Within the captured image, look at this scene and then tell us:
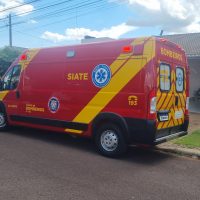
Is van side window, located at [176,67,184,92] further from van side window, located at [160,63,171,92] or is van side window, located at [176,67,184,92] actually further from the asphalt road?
the asphalt road

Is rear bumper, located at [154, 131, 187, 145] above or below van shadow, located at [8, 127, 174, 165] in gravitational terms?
above

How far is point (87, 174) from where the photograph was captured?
592 cm

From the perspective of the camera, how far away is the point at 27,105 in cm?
926

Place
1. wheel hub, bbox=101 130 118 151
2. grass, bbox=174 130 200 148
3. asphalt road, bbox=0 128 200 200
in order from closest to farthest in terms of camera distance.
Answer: asphalt road, bbox=0 128 200 200, wheel hub, bbox=101 130 118 151, grass, bbox=174 130 200 148

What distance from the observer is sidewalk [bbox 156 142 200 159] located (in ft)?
25.2

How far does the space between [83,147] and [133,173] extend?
2.34 metres

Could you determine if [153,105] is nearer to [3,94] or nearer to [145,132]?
[145,132]

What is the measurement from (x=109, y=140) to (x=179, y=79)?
2.25m

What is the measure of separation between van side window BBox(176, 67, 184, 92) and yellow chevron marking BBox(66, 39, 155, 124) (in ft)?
4.36

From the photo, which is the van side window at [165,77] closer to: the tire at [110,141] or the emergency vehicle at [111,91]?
the emergency vehicle at [111,91]

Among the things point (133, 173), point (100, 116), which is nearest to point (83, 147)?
point (100, 116)

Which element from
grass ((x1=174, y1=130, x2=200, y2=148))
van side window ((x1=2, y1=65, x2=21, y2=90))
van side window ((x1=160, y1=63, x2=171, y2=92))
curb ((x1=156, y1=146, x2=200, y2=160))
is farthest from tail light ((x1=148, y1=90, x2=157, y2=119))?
van side window ((x1=2, y1=65, x2=21, y2=90))

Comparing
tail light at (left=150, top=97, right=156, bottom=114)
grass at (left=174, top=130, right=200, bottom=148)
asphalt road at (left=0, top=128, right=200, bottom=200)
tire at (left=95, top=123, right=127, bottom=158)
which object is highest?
tail light at (left=150, top=97, right=156, bottom=114)

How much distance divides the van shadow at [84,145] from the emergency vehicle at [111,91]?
36 centimetres
